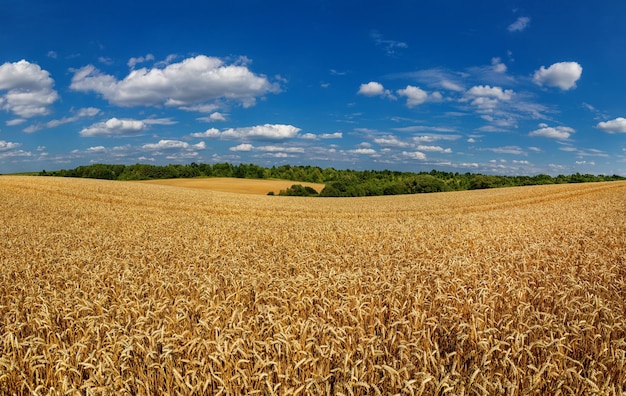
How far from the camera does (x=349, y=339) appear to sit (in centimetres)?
384

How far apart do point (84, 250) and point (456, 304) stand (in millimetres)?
8901

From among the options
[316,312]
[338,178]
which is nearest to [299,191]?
[338,178]

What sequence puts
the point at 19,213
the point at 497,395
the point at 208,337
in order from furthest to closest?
the point at 19,213 < the point at 208,337 < the point at 497,395

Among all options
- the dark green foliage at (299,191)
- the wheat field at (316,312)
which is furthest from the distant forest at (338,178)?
the wheat field at (316,312)

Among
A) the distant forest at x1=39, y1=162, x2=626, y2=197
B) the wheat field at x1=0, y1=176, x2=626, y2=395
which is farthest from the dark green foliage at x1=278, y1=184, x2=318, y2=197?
the wheat field at x1=0, y1=176, x2=626, y2=395

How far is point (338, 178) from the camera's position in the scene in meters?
96.0

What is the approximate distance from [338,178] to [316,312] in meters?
91.4

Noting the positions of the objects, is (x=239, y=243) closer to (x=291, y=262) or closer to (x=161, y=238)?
(x=161, y=238)

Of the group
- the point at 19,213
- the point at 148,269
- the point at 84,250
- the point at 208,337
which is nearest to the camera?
the point at 208,337

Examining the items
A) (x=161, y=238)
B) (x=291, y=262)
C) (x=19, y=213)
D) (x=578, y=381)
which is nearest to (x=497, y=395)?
(x=578, y=381)

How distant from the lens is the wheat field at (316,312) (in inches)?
128

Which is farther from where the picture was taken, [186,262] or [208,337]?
[186,262]

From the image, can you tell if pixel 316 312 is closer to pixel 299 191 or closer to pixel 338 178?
pixel 299 191

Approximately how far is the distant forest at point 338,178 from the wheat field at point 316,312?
56.0m
